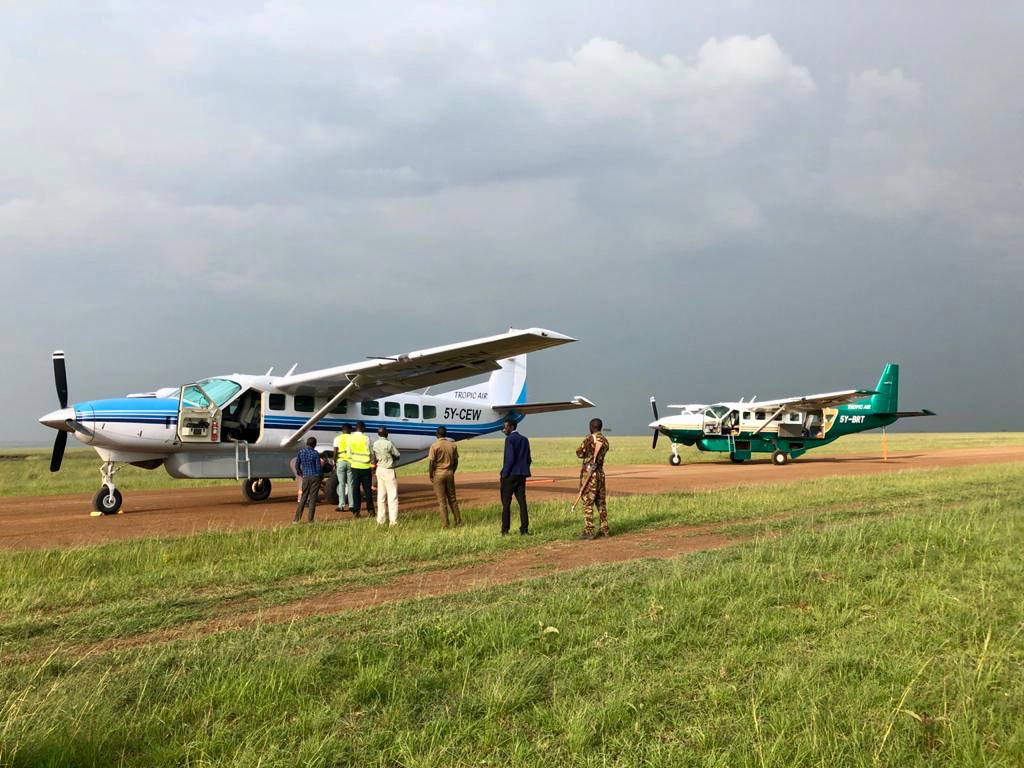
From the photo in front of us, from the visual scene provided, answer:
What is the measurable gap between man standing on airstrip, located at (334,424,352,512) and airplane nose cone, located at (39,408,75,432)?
5.87 meters

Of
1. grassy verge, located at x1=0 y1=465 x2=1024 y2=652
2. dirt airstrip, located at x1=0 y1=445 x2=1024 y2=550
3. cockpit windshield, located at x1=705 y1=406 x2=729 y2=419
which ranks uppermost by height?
cockpit windshield, located at x1=705 y1=406 x2=729 y2=419

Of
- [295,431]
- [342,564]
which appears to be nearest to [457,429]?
[295,431]

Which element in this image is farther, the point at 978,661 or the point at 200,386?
the point at 200,386

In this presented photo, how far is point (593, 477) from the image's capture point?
11383 millimetres

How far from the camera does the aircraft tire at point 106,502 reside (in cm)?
1532

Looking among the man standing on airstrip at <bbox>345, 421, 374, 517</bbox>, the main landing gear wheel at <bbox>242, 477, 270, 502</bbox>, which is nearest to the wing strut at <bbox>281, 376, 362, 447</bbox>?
the main landing gear wheel at <bbox>242, 477, 270, 502</bbox>

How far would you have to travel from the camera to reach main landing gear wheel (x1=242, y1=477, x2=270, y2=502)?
18.8m

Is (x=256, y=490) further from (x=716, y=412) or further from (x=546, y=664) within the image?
(x=716, y=412)

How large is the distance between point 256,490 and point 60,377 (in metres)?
5.35

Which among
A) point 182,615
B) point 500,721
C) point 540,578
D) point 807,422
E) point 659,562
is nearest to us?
point 500,721

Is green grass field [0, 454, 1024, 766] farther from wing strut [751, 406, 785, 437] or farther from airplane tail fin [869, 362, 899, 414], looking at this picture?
airplane tail fin [869, 362, 899, 414]

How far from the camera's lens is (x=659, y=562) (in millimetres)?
8750

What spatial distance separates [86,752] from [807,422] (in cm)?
3665

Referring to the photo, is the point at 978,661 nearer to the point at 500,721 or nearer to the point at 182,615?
the point at 500,721
